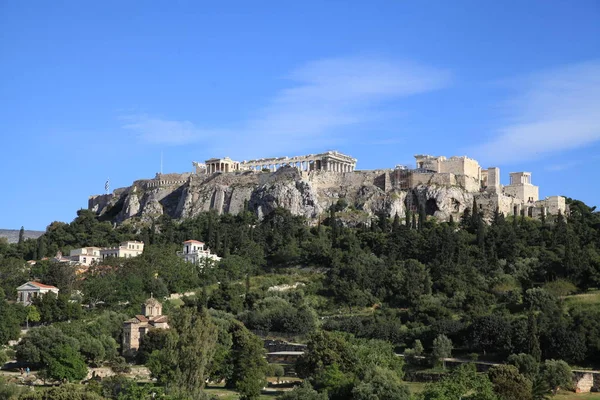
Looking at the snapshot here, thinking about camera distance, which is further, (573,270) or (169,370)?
(573,270)

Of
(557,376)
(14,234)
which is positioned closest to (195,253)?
(557,376)

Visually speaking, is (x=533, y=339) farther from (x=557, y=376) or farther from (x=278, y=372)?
(x=278, y=372)

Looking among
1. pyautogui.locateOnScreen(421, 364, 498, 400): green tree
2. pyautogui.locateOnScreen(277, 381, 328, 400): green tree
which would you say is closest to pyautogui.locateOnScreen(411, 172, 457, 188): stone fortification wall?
pyautogui.locateOnScreen(421, 364, 498, 400): green tree

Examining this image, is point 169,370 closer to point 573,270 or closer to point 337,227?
point 573,270

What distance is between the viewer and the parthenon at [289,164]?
117062 mm

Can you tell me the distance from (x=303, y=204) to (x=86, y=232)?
24018 millimetres

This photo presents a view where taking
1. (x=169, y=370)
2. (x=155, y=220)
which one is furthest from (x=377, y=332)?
(x=155, y=220)

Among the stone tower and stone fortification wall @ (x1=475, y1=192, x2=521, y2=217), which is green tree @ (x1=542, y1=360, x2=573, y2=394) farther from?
stone fortification wall @ (x1=475, y1=192, x2=521, y2=217)

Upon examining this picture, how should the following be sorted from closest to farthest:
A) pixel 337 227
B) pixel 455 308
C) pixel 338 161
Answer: pixel 455 308, pixel 337 227, pixel 338 161

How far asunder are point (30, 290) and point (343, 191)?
3943 centimetres

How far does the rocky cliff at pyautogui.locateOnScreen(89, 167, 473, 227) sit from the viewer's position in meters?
105

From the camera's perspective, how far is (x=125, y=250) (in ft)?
323

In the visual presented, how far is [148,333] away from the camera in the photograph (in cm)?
6762

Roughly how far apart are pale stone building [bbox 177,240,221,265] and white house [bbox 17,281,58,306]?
A: 15.3 meters
